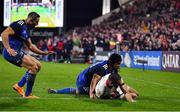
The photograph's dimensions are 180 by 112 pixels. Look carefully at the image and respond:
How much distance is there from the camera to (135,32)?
38188mm

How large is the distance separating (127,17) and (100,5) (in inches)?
664

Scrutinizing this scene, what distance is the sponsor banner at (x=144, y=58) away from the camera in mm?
29138

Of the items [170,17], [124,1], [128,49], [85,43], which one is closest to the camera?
[128,49]

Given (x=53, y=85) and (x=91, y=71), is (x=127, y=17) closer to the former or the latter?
(x=53, y=85)

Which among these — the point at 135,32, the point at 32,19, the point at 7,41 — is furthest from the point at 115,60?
the point at 135,32

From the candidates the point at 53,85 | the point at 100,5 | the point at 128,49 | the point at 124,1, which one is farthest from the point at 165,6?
the point at 53,85

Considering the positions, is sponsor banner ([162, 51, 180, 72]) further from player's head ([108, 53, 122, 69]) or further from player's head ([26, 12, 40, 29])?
player's head ([26, 12, 40, 29])

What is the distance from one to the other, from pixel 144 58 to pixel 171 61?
3.95 m

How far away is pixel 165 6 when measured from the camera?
140 feet

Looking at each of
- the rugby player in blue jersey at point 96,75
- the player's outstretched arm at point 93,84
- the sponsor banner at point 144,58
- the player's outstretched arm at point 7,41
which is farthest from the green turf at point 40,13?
the player's outstretched arm at point 7,41

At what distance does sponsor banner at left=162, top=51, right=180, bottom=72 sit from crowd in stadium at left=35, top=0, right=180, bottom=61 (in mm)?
1156

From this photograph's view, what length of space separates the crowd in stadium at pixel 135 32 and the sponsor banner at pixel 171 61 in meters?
1.16

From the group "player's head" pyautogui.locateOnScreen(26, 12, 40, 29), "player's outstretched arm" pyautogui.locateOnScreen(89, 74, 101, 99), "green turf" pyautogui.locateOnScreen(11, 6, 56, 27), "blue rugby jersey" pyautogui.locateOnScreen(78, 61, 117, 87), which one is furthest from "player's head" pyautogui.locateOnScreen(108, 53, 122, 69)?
"green turf" pyautogui.locateOnScreen(11, 6, 56, 27)

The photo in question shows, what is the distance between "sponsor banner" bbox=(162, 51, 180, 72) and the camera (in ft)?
86.5
